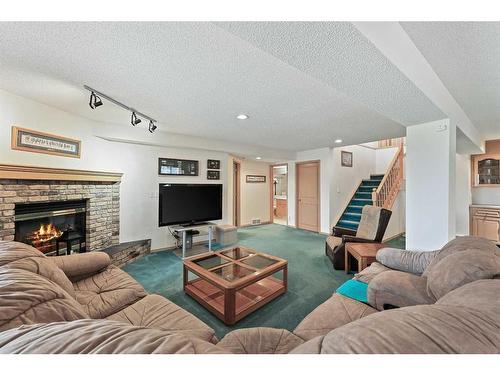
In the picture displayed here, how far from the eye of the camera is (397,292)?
132 centimetres

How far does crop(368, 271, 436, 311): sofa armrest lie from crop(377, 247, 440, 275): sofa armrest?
436 millimetres

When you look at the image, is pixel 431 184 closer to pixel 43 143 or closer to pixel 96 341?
pixel 96 341

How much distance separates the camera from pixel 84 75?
1717 millimetres

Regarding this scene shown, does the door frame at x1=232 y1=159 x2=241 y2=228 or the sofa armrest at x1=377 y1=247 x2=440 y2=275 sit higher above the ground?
the door frame at x1=232 y1=159 x2=241 y2=228

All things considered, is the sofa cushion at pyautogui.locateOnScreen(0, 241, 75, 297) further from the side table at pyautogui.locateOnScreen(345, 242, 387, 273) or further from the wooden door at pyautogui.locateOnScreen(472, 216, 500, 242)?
the wooden door at pyautogui.locateOnScreen(472, 216, 500, 242)

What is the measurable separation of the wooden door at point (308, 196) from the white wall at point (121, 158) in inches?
93.2

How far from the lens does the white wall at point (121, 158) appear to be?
2.16 metres

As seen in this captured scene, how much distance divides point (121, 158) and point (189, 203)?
54.6 inches

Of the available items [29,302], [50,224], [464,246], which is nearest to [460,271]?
[464,246]

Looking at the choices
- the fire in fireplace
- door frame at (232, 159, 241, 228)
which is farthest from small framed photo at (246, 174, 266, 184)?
the fire in fireplace

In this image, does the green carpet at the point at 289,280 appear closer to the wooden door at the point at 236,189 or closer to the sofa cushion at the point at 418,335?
the wooden door at the point at 236,189

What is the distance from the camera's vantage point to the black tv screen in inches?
141
